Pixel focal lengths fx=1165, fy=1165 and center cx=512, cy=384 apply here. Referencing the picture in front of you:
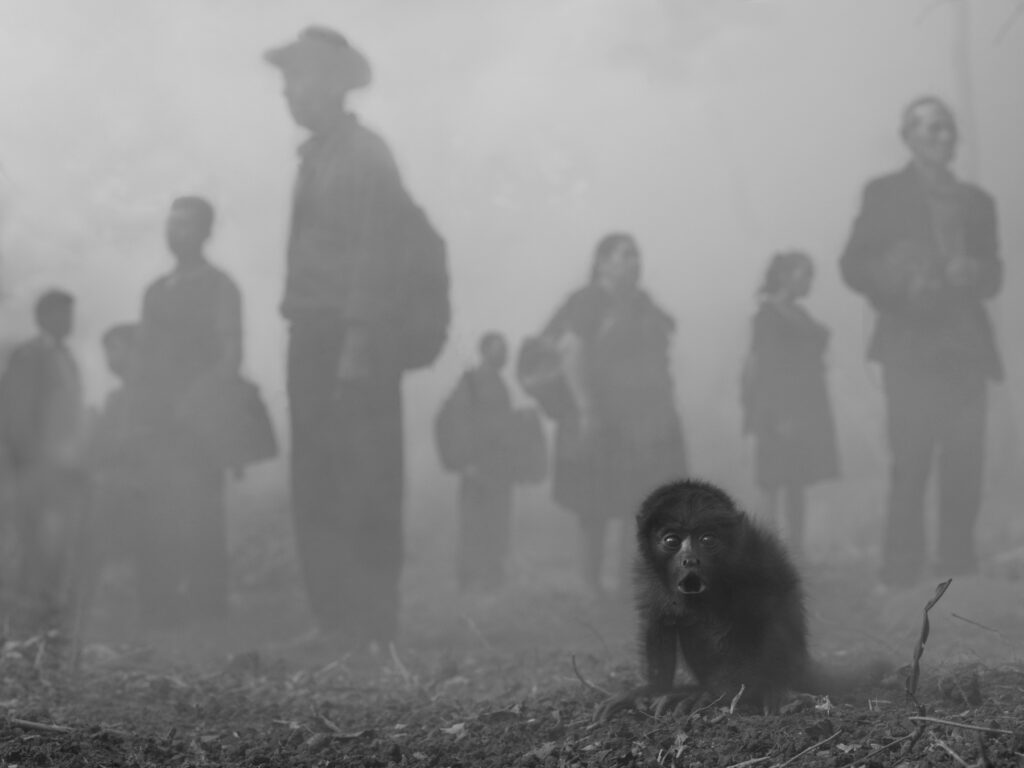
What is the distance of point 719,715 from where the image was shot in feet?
11.0

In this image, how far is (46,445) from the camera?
325 inches

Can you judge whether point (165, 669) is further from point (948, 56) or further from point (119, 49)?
point (948, 56)

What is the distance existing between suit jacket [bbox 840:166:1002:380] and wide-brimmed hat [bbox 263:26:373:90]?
11.2 ft

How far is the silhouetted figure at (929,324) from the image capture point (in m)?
7.16

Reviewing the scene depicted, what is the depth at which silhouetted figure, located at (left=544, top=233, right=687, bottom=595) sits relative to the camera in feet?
25.2

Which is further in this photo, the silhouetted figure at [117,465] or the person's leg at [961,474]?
the silhouetted figure at [117,465]

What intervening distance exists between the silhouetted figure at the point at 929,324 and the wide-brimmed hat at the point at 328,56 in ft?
11.2

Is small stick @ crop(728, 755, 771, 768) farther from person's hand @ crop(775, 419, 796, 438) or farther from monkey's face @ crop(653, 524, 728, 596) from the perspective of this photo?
person's hand @ crop(775, 419, 796, 438)

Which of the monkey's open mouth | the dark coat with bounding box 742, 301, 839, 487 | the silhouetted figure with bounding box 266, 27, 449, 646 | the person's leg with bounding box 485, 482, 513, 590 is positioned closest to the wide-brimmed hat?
the silhouetted figure with bounding box 266, 27, 449, 646

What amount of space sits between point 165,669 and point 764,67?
525 centimetres

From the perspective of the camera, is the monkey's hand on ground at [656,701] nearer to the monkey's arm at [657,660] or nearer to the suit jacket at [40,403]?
the monkey's arm at [657,660]

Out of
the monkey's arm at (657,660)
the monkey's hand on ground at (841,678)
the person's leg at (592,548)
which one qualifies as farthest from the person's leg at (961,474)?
the monkey's arm at (657,660)

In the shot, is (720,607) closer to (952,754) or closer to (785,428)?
(952,754)

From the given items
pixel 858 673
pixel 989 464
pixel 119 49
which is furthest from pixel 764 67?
pixel 858 673
